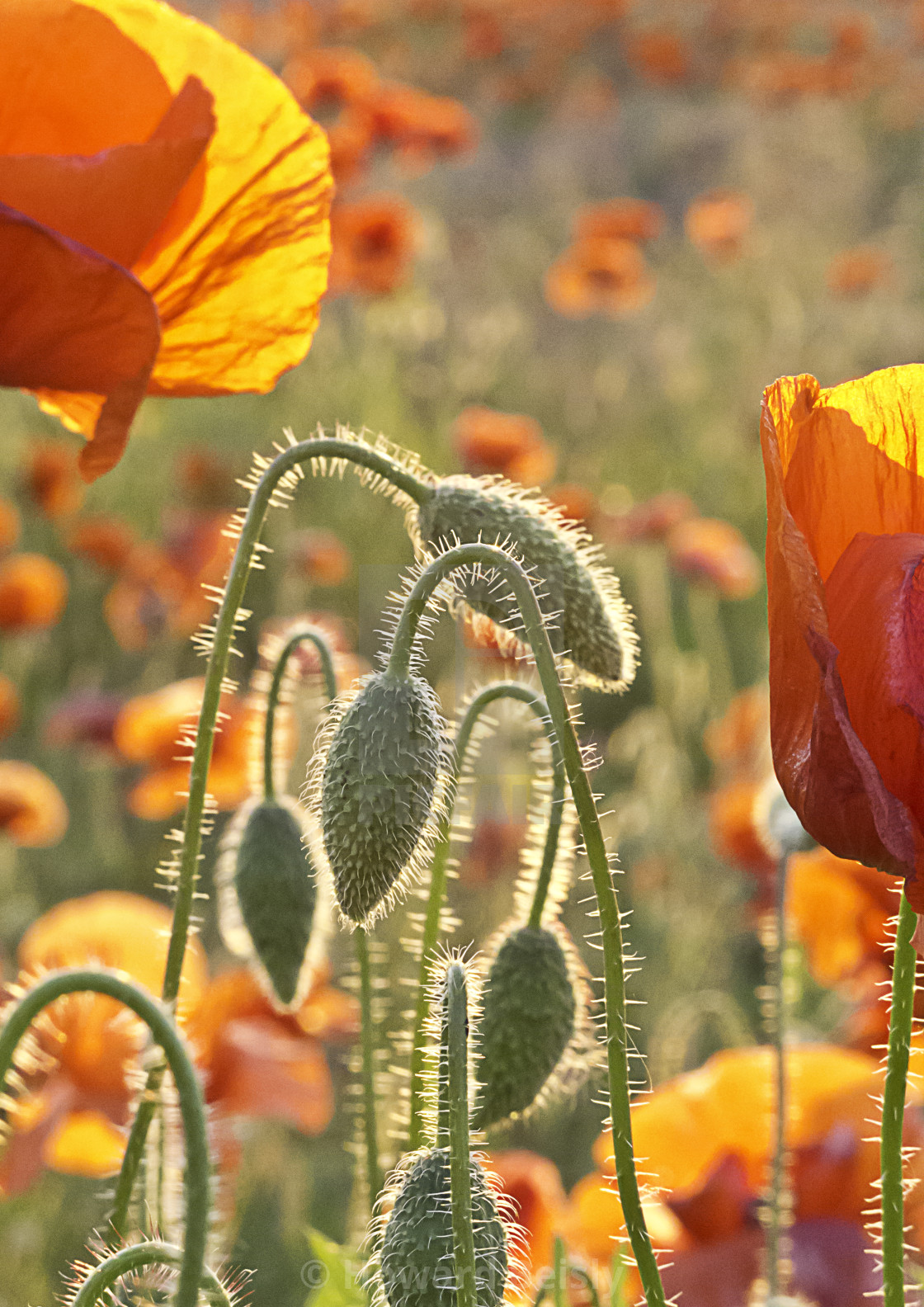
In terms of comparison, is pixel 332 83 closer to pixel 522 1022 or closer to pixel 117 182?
pixel 117 182

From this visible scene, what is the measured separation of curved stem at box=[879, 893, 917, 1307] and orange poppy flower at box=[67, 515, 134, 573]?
7.80 feet

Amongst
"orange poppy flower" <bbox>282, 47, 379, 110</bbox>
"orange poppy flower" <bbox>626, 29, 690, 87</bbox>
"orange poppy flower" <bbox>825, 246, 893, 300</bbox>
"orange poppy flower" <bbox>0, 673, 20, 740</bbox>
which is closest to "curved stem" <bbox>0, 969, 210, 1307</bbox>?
"orange poppy flower" <bbox>0, 673, 20, 740</bbox>

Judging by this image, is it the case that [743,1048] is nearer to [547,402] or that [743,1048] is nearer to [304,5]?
[547,402]

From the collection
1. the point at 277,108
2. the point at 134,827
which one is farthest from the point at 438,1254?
the point at 134,827

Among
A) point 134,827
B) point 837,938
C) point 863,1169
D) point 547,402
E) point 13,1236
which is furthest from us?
point 547,402

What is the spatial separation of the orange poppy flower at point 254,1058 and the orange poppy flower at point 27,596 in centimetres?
133

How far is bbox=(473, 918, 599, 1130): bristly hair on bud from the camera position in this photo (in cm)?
69

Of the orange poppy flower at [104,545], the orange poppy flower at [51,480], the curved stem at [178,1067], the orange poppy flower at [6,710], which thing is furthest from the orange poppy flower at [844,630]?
the orange poppy flower at [51,480]

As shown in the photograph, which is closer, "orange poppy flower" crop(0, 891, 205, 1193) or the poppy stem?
the poppy stem

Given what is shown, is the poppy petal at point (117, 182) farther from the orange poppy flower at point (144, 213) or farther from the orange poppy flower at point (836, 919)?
the orange poppy flower at point (836, 919)

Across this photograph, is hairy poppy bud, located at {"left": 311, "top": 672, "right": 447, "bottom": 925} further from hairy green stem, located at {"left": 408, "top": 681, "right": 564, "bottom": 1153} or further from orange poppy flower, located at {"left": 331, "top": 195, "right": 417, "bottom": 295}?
orange poppy flower, located at {"left": 331, "top": 195, "right": 417, "bottom": 295}

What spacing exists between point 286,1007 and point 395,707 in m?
0.29

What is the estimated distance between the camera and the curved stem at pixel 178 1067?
44 centimetres

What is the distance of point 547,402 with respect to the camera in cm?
489
